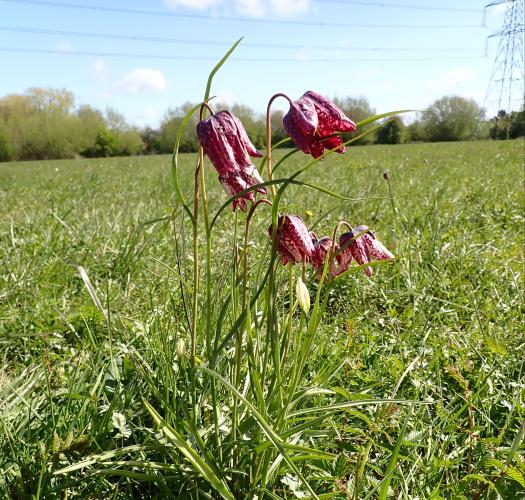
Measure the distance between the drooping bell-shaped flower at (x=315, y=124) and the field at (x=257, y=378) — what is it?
14cm

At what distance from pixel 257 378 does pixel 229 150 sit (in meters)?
0.41

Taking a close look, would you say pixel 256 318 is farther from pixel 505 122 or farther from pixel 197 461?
pixel 505 122

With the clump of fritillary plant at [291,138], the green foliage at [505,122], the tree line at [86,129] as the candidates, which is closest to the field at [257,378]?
the clump of fritillary plant at [291,138]

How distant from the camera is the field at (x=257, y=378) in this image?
3.19 ft

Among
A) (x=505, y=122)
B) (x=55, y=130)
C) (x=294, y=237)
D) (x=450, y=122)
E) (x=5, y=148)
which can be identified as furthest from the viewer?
(x=55, y=130)

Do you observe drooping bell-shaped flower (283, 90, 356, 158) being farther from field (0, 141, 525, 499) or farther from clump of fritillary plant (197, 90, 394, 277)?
field (0, 141, 525, 499)

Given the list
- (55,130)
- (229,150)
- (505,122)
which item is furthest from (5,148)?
(229,150)

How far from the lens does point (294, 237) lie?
896 millimetres

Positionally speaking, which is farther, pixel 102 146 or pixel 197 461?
pixel 102 146

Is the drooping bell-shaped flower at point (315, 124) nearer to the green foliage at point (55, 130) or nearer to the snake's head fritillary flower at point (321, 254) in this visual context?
the snake's head fritillary flower at point (321, 254)

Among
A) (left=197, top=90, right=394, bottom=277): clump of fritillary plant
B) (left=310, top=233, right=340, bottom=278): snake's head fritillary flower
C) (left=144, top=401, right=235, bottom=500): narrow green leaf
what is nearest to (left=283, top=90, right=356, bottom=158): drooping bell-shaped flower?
(left=197, top=90, right=394, bottom=277): clump of fritillary plant

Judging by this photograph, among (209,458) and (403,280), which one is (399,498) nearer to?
(209,458)

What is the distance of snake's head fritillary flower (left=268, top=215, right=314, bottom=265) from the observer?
0.89 meters

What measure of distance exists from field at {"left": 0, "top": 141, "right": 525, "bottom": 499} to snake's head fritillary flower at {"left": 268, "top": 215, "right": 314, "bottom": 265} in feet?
0.24
